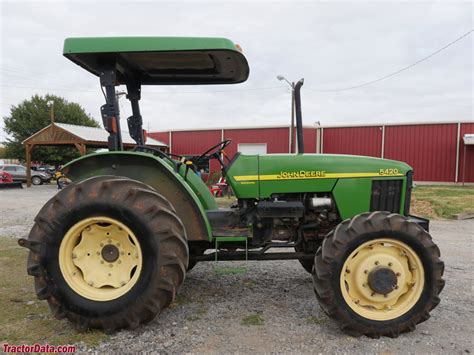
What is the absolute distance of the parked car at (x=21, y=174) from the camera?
22080 mm

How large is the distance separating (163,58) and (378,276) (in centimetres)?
258

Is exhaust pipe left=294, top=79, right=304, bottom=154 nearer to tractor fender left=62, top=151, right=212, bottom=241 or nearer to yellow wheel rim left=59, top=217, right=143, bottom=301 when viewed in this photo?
tractor fender left=62, top=151, right=212, bottom=241

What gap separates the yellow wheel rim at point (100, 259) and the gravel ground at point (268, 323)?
396mm

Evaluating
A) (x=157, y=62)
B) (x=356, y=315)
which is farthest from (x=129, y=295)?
(x=157, y=62)

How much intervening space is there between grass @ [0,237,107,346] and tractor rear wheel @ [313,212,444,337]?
5.81ft

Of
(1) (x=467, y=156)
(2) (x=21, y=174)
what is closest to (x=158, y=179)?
(1) (x=467, y=156)

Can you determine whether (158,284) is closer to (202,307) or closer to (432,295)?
(202,307)

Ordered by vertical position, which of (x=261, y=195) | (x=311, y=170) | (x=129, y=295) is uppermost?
(x=311, y=170)

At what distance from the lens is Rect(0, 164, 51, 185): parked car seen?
72.4 feet

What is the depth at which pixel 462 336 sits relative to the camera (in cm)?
286

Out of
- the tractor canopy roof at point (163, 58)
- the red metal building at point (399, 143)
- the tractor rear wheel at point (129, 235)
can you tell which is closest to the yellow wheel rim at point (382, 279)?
the tractor rear wheel at point (129, 235)

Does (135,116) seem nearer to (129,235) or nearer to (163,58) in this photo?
(163,58)

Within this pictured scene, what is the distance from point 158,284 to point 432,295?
6.82 ft

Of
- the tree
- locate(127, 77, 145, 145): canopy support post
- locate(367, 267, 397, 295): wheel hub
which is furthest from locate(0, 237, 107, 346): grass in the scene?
the tree
